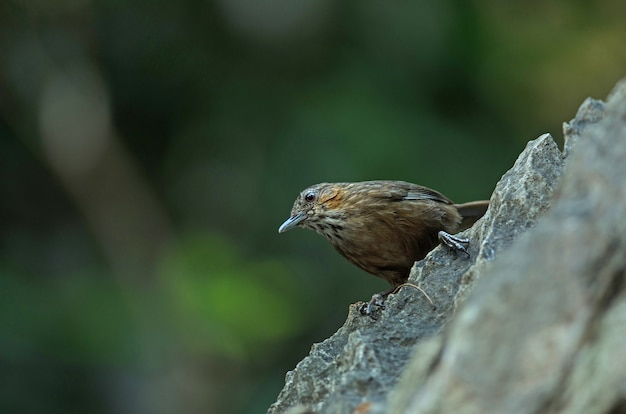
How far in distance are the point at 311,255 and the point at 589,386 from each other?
8.79m

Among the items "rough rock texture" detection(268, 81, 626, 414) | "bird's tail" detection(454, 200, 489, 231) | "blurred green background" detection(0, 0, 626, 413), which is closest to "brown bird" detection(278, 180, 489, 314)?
"bird's tail" detection(454, 200, 489, 231)

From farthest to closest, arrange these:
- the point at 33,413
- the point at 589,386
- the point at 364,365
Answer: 1. the point at 33,413
2. the point at 364,365
3. the point at 589,386

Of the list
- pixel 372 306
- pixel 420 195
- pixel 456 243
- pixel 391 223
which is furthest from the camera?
pixel 420 195

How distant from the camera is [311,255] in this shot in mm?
11156

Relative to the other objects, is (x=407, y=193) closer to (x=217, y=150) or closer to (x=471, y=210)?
(x=471, y=210)

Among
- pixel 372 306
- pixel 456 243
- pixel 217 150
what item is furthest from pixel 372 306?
pixel 217 150

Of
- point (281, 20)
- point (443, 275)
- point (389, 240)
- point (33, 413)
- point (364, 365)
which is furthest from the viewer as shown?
point (281, 20)

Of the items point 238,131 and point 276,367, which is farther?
point 238,131

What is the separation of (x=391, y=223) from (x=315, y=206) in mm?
688

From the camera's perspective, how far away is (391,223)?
5.45 meters

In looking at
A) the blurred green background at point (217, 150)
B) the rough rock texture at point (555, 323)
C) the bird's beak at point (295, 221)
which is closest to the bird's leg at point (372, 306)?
the bird's beak at point (295, 221)

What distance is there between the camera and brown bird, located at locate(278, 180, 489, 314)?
541 centimetres

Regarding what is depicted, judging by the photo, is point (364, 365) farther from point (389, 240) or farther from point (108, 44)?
point (108, 44)

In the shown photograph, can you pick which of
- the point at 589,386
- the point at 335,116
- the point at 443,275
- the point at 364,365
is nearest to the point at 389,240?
the point at 443,275
